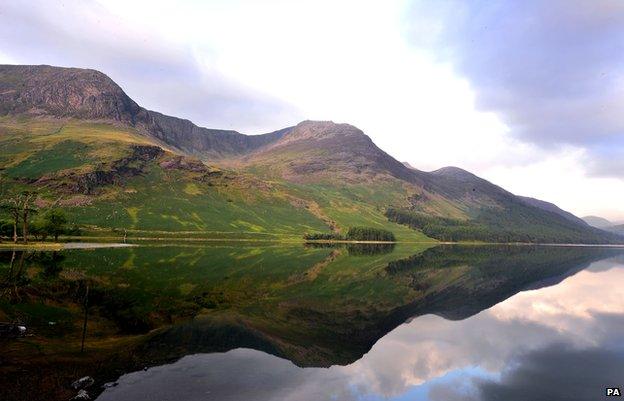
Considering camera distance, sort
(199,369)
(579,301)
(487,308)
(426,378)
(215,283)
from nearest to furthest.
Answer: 1. (199,369)
2. (426,378)
3. (487,308)
4. (215,283)
5. (579,301)

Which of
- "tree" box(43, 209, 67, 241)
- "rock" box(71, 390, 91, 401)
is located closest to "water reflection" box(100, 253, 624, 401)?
"rock" box(71, 390, 91, 401)

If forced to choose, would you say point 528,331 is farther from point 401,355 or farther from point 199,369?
point 199,369

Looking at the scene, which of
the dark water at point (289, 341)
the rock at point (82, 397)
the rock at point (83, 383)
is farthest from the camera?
the dark water at point (289, 341)

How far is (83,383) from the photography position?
2102cm

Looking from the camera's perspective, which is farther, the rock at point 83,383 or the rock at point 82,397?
the rock at point 83,383

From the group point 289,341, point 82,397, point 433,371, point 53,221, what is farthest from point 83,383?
point 53,221

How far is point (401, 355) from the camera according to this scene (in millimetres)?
33250

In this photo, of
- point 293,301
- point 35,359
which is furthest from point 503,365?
point 35,359

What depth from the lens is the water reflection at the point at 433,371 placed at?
915 inches

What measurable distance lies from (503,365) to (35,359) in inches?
1301

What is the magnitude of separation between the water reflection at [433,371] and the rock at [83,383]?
1.44 meters

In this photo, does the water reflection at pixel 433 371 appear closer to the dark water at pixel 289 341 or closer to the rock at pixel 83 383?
the dark water at pixel 289 341

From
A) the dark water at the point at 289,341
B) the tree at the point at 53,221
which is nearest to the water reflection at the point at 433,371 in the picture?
the dark water at the point at 289,341

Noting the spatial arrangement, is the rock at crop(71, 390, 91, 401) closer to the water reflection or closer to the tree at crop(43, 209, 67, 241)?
the water reflection
